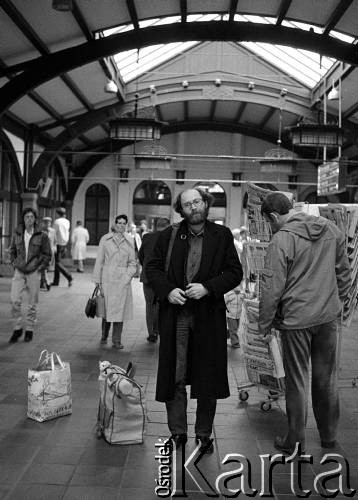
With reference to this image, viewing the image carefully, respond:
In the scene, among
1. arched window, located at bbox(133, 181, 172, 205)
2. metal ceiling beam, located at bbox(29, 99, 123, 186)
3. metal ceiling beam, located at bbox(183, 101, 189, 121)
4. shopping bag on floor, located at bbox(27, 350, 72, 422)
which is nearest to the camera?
shopping bag on floor, located at bbox(27, 350, 72, 422)

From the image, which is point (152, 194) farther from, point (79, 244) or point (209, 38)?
point (209, 38)

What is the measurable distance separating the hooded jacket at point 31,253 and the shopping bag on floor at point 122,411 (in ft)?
11.1

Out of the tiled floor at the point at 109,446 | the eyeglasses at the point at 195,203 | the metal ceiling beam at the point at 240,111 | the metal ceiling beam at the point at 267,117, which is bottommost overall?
the tiled floor at the point at 109,446

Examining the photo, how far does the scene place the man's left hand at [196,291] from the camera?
11.1 ft

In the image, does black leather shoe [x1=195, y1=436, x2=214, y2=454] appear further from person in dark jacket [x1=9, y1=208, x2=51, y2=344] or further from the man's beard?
person in dark jacket [x1=9, y1=208, x2=51, y2=344]

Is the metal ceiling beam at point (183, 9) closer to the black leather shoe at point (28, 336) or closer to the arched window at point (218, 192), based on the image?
the black leather shoe at point (28, 336)

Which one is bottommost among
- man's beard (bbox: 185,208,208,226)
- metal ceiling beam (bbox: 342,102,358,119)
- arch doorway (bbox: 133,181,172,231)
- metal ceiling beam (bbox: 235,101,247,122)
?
man's beard (bbox: 185,208,208,226)

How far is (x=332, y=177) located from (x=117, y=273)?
8687 mm

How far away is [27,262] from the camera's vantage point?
6875 mm

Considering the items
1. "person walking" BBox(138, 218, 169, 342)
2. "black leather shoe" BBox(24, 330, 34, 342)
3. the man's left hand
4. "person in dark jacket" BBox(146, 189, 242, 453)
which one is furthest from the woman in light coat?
the man's left hand

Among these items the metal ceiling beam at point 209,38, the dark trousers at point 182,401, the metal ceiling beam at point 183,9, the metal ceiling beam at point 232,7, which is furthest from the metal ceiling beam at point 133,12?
the dark trousers at point 182,401

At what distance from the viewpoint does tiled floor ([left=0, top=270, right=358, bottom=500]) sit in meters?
3.10

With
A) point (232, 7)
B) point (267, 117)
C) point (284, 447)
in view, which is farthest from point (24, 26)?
point (267, 117)

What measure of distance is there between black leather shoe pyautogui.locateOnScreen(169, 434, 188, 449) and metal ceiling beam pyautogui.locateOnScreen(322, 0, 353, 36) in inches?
319
